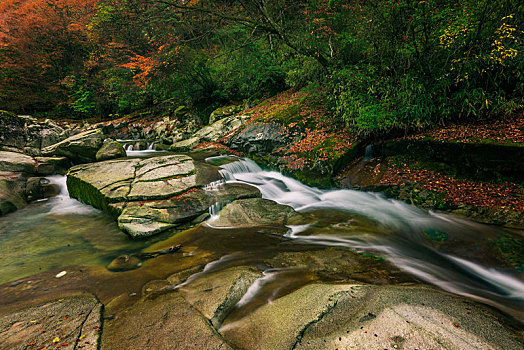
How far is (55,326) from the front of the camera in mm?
2342

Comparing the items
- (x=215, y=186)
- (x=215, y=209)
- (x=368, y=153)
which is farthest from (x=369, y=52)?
(x=215, y=209)

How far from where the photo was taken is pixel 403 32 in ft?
20.5

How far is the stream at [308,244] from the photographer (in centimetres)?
310

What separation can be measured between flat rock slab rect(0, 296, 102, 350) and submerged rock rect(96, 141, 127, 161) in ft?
26.4

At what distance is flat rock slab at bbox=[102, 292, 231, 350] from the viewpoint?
6.65ft

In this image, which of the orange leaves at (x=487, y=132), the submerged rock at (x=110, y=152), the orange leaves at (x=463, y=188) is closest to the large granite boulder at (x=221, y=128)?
the submerged rock at (x=110, y=152)

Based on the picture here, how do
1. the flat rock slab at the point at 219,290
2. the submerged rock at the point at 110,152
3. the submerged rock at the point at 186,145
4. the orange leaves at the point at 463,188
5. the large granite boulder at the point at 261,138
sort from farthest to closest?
the submerged rock at the point at 186,145 → the submerged rock at the point at 110,152 → the large granite boulder at the point at 261,138 → the orange leaves at the point at 463,188 → the flat rock slab at the point at 219,290

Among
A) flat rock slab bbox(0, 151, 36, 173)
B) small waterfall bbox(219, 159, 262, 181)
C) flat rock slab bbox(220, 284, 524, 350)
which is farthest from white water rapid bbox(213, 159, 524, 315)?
flat rock slab bbox(0, 151, 36, 173)

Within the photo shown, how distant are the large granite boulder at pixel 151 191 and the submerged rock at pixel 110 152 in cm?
185

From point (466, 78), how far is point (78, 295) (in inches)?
354

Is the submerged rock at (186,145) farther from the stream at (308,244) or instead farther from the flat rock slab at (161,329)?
the flat rock slab at (161,329)

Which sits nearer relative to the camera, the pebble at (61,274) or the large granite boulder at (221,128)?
the pebble at (61,274)

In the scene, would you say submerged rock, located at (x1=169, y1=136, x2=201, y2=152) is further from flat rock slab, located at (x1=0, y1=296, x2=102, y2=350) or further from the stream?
flat rock slab, located at (x1=0, y1=296, x2=102, y2=350)

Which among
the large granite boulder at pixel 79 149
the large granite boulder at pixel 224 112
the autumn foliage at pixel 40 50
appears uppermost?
the autumn foliage at pixel 40 50
